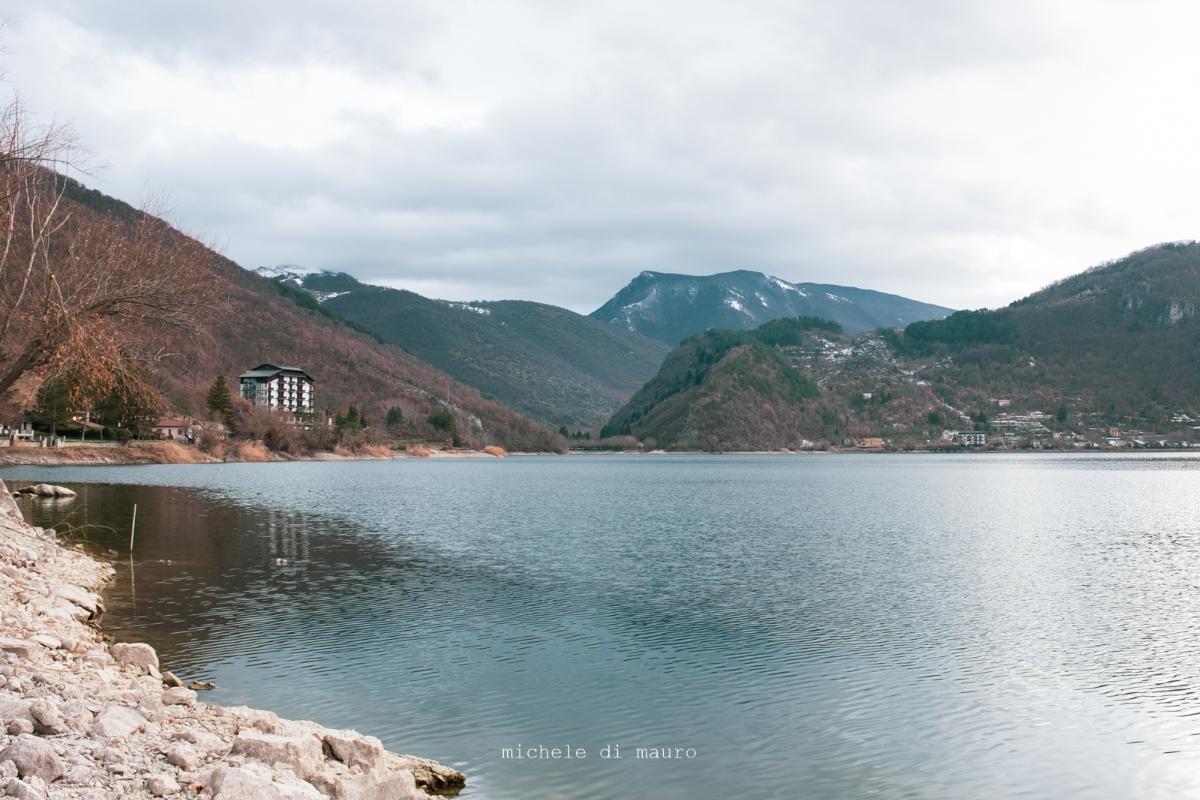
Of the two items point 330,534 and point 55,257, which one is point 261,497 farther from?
point 55,257

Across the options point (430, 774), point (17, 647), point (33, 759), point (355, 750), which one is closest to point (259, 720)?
point (355, 750)

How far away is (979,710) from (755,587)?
12804mm

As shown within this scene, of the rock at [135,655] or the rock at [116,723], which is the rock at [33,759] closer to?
the rock at [116,723]

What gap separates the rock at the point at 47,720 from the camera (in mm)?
9562

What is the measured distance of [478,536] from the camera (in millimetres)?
43656

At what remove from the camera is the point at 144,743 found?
1012 cm

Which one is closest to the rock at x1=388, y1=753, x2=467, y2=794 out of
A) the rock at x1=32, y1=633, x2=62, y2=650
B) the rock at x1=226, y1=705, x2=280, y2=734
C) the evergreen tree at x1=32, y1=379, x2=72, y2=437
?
the rock at x1=226, y1=705, x2=280, y2=734

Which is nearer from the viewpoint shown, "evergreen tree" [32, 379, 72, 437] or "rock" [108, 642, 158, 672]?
"rock" [108, 642, 158, 672]

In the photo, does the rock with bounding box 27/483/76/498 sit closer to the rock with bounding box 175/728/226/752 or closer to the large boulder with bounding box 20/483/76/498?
the large boulder with bounding box 20/483/76/498

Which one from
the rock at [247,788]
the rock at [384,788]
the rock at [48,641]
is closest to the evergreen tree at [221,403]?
the rock at [48,641]

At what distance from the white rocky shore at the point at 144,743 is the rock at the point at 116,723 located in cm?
2

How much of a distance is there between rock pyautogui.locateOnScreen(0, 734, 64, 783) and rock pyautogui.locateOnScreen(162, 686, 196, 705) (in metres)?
4.56

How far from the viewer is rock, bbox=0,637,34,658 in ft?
43.2

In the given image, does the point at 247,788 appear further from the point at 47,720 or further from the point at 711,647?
the point at 711,647
